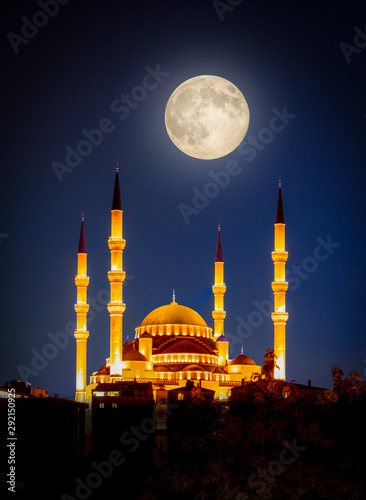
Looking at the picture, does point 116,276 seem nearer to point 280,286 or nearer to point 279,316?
point 280,286

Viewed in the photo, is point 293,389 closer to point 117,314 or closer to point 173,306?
point 117,314

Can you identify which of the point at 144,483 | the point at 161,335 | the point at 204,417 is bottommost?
the point at 144,483

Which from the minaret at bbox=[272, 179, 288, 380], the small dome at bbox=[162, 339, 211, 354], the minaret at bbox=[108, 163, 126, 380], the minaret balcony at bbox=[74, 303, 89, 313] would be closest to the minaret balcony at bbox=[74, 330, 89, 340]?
the minaret balcony at bbox=[74, 303, 89, 313]

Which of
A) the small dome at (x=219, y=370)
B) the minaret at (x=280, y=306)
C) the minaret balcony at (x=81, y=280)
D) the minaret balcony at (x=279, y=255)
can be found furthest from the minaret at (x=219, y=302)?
the minaret balcony at (x=81, y=280)

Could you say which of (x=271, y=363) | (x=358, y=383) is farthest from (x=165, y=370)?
(x=358, y=383)

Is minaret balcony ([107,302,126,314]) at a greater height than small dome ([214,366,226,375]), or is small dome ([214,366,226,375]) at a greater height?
minaret balcony ([107,302,126,314])

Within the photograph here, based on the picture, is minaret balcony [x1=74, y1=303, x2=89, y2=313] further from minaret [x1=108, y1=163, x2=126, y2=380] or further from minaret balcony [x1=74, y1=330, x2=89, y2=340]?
minaret [x1=108, y1=163, x2=126, y2=380]
